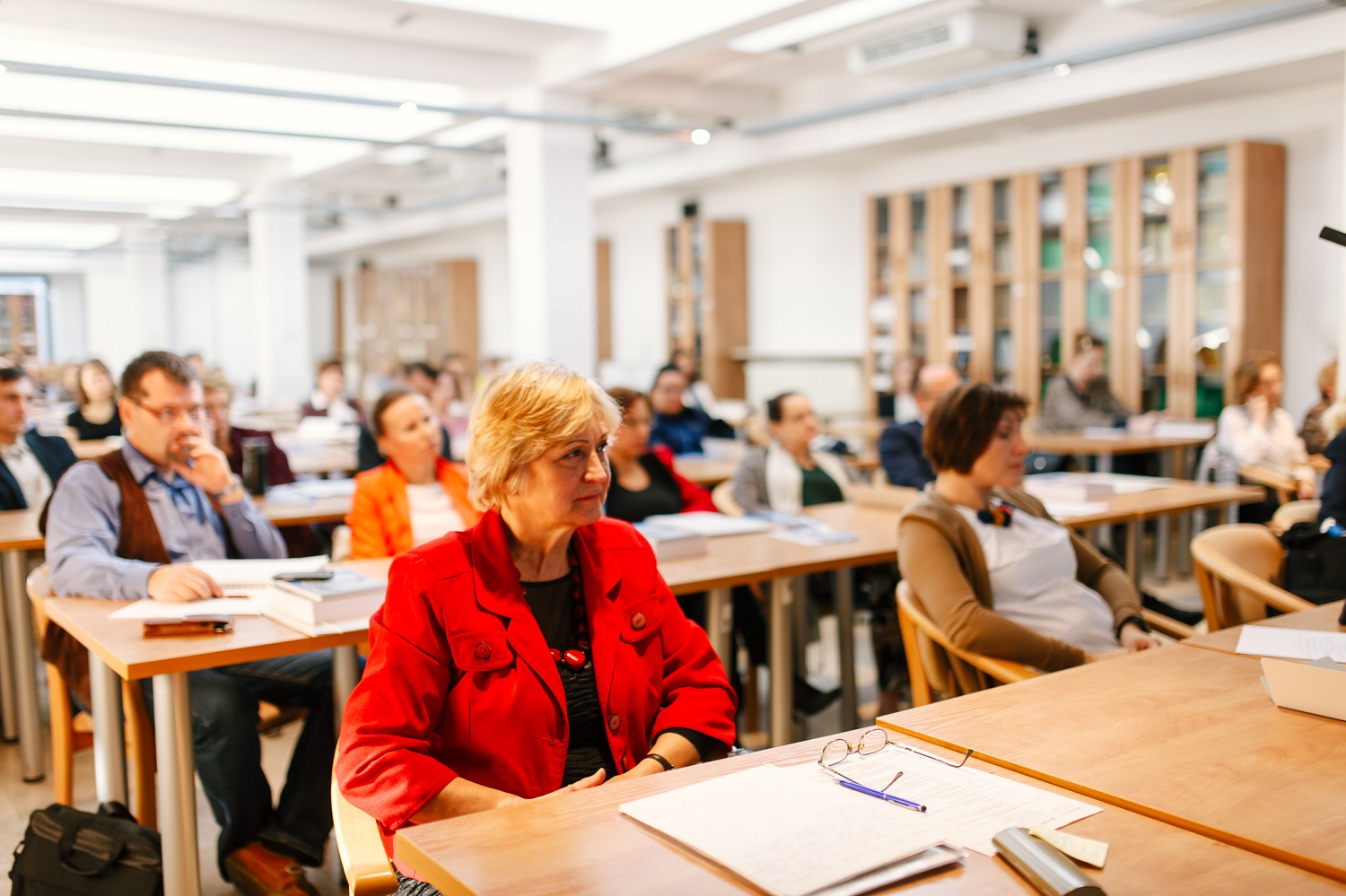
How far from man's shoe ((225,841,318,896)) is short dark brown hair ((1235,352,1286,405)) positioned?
6.31 m

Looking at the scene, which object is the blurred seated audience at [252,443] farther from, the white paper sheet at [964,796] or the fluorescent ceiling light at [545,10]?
the white paper sheet at [964,796]

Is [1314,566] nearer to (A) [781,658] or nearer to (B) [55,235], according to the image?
(A) [781,658]

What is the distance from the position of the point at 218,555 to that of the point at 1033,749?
8.47 feet

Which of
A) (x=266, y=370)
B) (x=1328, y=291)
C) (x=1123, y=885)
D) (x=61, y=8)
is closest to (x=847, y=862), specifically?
(x=1123, y=885)

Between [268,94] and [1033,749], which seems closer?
[1033,749]

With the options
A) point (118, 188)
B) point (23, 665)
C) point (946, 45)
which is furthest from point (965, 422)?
point (118, 188)

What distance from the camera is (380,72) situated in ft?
25.7

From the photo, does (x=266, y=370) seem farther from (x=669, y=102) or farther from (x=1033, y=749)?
(x=1033, y=749)

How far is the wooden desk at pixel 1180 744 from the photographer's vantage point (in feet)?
4.93

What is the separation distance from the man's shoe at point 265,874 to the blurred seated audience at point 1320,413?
5.93 metres

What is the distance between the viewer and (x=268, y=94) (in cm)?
674

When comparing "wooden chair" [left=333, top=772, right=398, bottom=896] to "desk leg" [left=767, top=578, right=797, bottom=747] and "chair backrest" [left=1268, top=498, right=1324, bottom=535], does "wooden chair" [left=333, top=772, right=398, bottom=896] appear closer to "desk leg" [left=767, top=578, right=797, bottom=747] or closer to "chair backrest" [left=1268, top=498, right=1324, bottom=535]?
"desk leg" [left=767, top=578, right=797, bottom=747]

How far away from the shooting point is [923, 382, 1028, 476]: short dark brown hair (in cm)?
302

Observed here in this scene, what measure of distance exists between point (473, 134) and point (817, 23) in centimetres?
403
